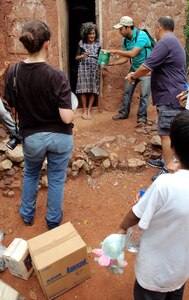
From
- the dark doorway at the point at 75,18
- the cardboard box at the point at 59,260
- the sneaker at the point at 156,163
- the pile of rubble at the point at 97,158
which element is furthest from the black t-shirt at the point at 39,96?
the dark doorway at the point at 75,18

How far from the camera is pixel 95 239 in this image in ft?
9.48

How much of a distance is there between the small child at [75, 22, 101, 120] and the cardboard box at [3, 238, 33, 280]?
11.2ft

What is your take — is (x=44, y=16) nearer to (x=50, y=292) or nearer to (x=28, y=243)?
(x=28, y=243)

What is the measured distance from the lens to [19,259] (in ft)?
7.41

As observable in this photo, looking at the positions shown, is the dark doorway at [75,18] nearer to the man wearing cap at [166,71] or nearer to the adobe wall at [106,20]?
the adobe wall at [106,20]

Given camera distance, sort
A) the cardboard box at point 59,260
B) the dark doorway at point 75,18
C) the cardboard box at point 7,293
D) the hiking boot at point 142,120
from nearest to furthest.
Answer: the cardboard box at point 7,293, the cardboard box at point 59,260, the hiking boot at point 142,120, the dark doorway at point 75,18

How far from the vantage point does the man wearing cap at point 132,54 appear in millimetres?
4629

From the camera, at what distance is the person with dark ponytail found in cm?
214

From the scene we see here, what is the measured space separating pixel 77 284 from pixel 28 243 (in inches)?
22.9

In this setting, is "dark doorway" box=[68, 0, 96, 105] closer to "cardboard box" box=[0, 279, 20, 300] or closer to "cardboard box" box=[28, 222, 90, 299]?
"cardboard box" box=[28, 222, 90, 299]

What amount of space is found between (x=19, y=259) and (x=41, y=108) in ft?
4.17

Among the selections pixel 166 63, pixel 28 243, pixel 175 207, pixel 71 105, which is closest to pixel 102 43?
pixel 166 63

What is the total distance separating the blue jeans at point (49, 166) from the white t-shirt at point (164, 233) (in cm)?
121

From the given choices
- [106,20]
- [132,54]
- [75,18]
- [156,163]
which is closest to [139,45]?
[132,54]
